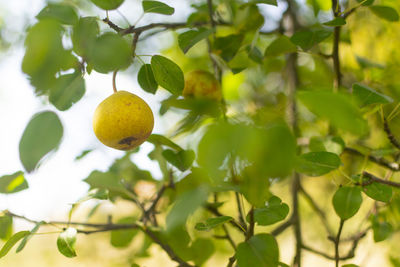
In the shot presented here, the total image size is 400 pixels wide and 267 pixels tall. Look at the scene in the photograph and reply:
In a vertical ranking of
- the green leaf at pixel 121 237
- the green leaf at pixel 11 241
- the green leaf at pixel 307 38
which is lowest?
the green leaf at pixel 121 237

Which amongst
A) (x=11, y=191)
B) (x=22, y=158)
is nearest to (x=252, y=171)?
(x=22, y=158)

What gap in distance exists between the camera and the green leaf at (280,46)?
74cm

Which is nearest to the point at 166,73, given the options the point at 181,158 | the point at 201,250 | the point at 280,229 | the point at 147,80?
the point at 147,80

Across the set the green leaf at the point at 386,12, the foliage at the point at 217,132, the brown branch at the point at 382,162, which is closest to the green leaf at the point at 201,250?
the foliage at the point at 217,132

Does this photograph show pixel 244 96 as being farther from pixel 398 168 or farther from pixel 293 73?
pixel 398 168

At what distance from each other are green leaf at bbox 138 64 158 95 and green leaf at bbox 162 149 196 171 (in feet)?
0.38

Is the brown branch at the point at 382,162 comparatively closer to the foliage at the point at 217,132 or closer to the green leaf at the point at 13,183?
the foliage at the point at 217,132

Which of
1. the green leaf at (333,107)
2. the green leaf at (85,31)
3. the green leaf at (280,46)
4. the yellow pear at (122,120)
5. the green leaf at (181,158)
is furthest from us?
the green leaf at (280,46)

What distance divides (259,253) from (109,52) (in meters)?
0.30

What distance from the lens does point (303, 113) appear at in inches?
50.1

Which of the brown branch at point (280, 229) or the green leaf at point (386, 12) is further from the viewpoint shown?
the brown branch at point (280, 229)

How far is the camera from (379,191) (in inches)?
20.8

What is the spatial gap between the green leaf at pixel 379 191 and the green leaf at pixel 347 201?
0.08 ft

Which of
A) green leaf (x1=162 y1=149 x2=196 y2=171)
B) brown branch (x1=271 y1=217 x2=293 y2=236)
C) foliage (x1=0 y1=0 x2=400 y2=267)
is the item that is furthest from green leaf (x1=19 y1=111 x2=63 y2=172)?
brown branch (x1=271 y1=217 x2=293 y2=236)
